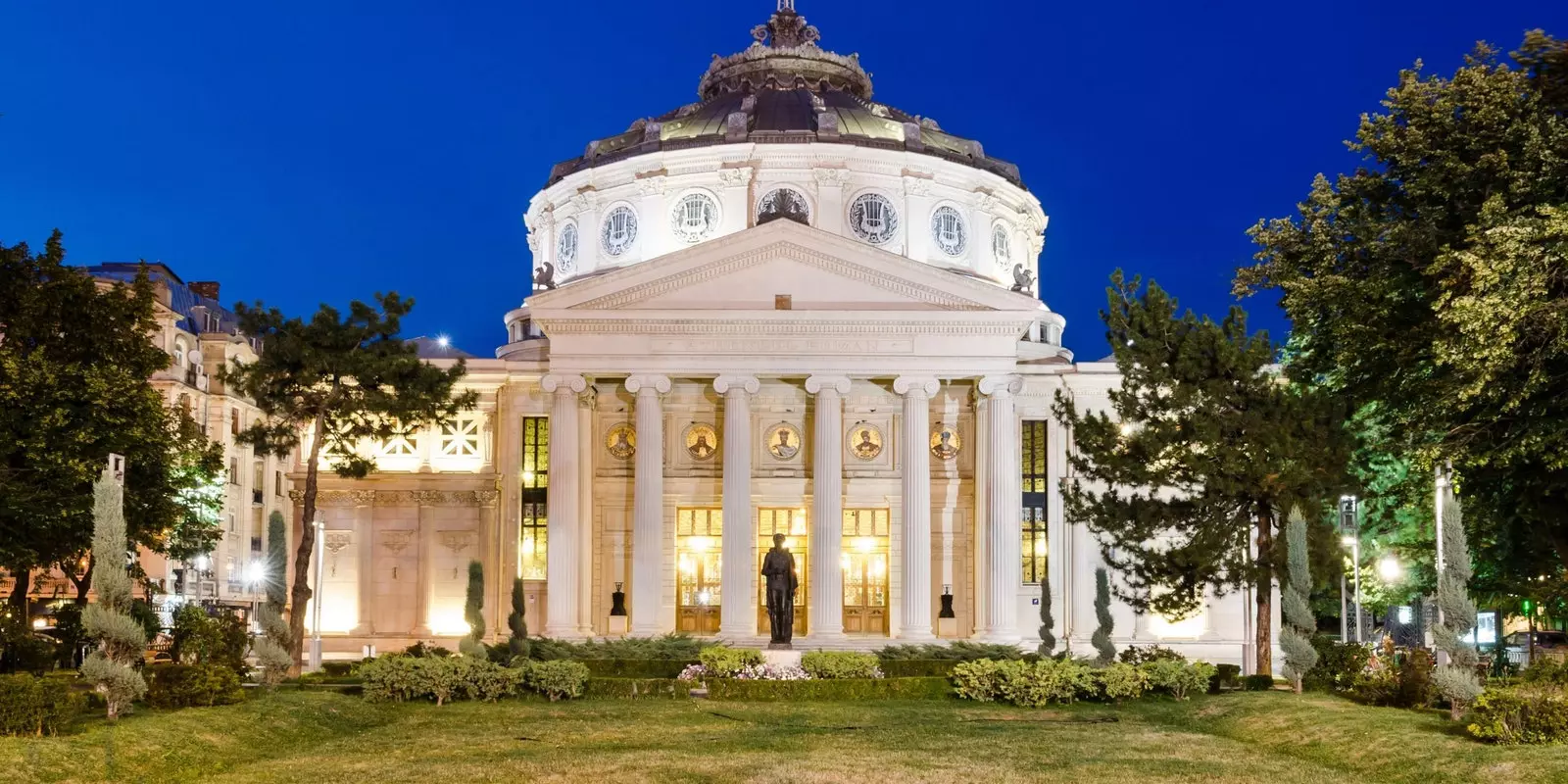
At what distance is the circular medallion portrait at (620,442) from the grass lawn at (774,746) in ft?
85.6

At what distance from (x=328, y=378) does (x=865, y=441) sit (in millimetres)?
21514

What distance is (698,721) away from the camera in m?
33.3

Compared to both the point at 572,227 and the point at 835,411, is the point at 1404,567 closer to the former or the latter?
the point at 835,411

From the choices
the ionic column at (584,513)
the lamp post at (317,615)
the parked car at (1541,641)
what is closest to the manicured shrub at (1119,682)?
the parked car at (1541,641)

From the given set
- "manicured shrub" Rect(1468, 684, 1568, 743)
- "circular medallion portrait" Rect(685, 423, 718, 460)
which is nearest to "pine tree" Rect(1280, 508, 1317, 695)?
"manicured shrub" Rect(1468, 684, 1568, 743)

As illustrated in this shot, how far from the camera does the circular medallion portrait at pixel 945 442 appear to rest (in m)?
62.2

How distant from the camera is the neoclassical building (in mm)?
58062

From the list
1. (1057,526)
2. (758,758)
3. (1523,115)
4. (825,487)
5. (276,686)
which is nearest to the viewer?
(758,758)

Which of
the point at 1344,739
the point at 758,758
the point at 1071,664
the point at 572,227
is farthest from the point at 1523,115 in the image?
the point at 572,227

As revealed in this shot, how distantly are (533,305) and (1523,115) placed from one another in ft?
117

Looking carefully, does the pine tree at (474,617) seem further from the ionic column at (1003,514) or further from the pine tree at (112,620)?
the ionic column at (1003,514)

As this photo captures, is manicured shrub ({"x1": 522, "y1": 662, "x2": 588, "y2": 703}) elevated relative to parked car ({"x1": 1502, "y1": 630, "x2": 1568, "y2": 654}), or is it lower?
elevated

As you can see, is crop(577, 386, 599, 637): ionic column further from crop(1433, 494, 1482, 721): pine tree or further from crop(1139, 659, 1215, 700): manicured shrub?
crop(1433, 494, 1482, 721): pine tree

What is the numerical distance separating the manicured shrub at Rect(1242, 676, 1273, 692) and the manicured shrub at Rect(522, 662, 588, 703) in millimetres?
15543
